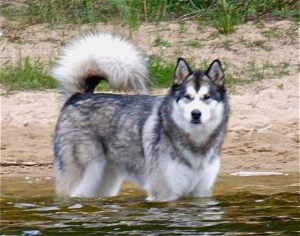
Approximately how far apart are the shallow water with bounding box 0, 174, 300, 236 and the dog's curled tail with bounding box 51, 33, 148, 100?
90 centimetres

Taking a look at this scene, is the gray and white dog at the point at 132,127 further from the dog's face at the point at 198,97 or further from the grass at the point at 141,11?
the grass at the point at 141,11

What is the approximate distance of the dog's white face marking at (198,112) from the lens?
8133 mm

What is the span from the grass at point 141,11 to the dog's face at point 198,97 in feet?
14.4

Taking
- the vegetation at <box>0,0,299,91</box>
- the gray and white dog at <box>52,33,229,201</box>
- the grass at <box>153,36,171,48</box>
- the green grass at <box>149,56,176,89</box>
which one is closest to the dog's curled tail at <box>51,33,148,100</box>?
the gray and white dog at <box>52,33,229,201</box>

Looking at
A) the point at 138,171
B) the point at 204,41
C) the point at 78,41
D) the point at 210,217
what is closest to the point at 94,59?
the point at 78,41

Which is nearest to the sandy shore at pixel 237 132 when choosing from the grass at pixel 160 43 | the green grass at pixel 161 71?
the green grass at pixel 161 71

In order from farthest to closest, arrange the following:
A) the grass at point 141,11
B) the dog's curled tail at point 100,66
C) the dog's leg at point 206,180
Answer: the grass at point 141,11 < the dog's curled tail at point 100,66 < the dog's leg at point 206,180

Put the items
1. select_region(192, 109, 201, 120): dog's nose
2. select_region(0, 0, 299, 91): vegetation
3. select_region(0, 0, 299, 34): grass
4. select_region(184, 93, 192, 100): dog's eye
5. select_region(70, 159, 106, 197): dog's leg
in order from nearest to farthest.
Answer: select_region(192, 109, 201, 120): dog's nose, select_region(184, 93, 192, 100): dog's eye, select_region(70, 159, 106, 197): dog's leg, select_region(0, 0, 299, 91): vegetation, select_region(0, 0, 299, 34): grass

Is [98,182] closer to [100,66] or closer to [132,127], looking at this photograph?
[132,127]

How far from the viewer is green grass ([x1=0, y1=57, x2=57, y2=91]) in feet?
36.9

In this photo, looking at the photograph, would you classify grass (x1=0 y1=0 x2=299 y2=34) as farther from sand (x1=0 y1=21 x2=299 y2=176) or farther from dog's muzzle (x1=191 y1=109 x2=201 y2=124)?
dog's muzzle (x1=191 y1=109 x2=201 y2=124)

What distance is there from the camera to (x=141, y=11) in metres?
13.1

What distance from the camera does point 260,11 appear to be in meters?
13.2

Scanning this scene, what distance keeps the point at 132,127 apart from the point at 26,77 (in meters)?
3.08
